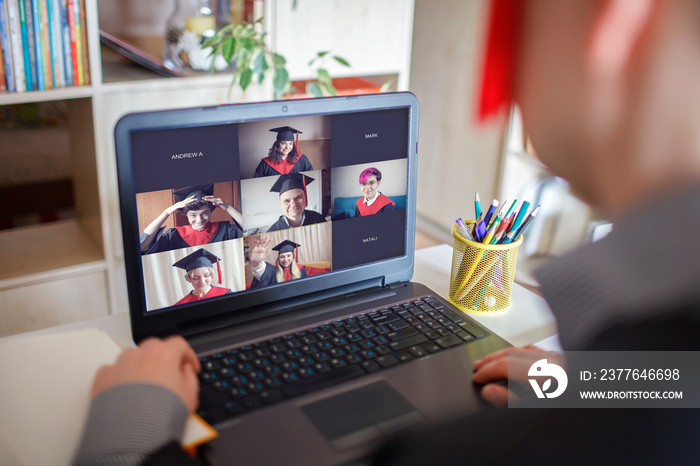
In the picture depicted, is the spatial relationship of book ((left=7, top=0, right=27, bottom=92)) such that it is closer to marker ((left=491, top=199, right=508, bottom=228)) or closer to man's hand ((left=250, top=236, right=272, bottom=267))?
man's hand ((left=250, top=236, right=272, bottom=267))

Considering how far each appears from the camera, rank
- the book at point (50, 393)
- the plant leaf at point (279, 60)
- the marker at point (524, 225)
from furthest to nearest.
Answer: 1. the plant leaf at point (279, 60)
2. the marker at point (524, 225)
3. the book at point (50, 393)

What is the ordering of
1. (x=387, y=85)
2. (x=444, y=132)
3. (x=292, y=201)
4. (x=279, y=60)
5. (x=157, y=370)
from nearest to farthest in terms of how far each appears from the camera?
(x=157, y=370), (x=292, y=201), (x=279, y=60), (x=387, y=85), (x=444, y=132)


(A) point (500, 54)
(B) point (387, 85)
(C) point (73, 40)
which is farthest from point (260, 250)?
(B) point (387, 85)

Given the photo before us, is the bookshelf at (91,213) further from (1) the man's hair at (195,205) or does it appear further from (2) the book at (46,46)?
(1) the man's hair at (195,205)

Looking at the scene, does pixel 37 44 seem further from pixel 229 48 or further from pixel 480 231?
pixel 480 231

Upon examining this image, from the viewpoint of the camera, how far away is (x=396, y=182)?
1035 mm

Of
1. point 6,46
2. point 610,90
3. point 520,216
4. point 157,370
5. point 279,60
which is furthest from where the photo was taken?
point 279,60

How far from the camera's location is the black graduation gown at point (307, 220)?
94cm

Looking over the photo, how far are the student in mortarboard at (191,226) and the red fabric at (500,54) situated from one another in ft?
2.21

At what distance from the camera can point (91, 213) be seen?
1.97 m

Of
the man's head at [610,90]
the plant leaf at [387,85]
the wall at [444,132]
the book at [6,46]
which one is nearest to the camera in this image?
the man's head at [610,90]

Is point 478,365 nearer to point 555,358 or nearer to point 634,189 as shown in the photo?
point 555,358

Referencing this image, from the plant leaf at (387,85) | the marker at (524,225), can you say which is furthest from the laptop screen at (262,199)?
the plant leaf at (387,85)

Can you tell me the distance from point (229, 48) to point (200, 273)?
1.04m
